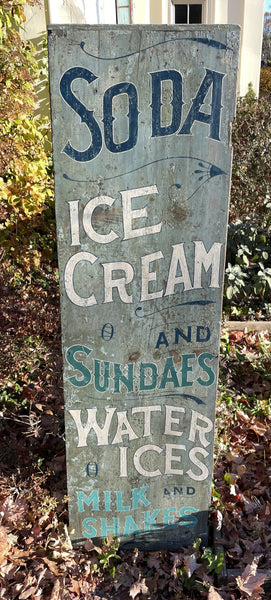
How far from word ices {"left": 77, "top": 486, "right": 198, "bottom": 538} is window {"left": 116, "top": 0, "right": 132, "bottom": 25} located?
8.14 metres

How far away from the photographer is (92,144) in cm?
170

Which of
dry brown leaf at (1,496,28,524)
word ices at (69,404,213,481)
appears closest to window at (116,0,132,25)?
word ices at (69,404,213,481)

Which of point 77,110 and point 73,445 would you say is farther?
point 73,445

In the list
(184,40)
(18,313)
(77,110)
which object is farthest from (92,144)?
(18,313)

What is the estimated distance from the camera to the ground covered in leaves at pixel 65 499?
2.19 m

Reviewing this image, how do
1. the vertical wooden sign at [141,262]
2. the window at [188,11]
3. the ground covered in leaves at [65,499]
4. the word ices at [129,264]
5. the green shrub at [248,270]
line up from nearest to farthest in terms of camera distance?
A: the vertical wooden sign at [141,262] < the word ices at [129,264] < the ground covered in leaves at [65,499] < the green shrub at [248,270] < the window at [188,11]

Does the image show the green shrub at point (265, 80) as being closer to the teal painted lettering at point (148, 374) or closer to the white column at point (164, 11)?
the white column at point (164, 11)

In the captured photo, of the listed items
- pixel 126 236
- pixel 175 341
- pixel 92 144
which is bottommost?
pixel 175 341

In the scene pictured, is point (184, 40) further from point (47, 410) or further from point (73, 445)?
point (47, 410)

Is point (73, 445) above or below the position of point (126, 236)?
below

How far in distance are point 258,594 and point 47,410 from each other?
5.30 ft

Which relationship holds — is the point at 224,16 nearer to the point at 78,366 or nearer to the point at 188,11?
the point at 188,11

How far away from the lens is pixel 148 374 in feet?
6.74

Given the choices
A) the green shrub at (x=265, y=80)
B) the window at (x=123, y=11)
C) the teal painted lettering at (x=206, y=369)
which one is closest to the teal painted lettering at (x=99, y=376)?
the teal painted lettering at (x=206, y=369)
